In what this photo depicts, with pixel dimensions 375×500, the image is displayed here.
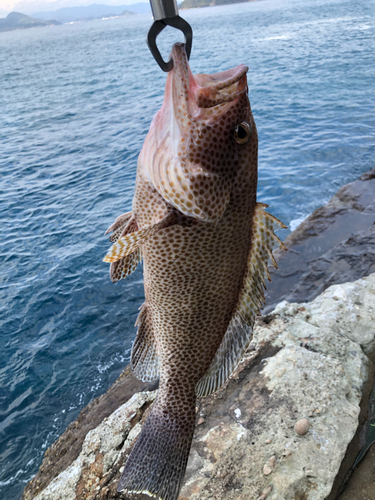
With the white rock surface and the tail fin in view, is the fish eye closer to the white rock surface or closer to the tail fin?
the tail fin

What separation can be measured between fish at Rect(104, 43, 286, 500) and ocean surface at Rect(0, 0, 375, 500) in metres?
4.13

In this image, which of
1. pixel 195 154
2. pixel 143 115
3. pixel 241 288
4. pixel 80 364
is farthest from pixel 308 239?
pixel 143 115

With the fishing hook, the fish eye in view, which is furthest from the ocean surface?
the fishing hook

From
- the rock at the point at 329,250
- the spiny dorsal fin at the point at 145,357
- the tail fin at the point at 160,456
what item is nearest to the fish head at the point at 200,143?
the spiny dorsal fin at the point at 145,357

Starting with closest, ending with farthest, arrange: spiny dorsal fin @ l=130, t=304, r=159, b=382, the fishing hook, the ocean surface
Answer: the fishing hook
spiny dorsal fin @ l=130, t=304, r=159, b=382
the ocean surface

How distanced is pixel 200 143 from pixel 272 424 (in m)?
2.68

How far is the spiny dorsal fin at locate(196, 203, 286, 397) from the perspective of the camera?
8.02 ft

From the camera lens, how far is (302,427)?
3426 mm

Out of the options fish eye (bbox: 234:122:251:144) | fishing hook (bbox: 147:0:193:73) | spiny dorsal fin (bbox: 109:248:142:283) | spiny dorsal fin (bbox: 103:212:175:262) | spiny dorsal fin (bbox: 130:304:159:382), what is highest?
fishing hook (bbox: 147:0:193:73)

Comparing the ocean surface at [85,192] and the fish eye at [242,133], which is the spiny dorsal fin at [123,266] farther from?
the ocean surface at [85,192]

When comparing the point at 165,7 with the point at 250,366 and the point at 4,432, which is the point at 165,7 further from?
the point at 4,432

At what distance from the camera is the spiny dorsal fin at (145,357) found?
2.88 meters

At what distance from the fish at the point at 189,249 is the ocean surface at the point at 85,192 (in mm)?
4127

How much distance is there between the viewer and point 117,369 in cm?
718
